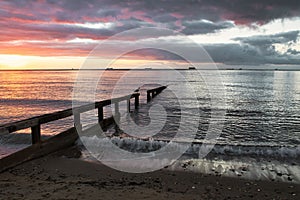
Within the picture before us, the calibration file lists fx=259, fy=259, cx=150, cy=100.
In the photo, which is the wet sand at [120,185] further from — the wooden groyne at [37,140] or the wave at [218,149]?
the wave at [218,149]

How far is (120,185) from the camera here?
5676 millimetres

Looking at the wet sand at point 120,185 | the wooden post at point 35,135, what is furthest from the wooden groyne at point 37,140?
the wet sand at point 120,185

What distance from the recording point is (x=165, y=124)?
15703 mm

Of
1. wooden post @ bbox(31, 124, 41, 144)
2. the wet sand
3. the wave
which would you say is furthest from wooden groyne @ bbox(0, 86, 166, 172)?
the wave

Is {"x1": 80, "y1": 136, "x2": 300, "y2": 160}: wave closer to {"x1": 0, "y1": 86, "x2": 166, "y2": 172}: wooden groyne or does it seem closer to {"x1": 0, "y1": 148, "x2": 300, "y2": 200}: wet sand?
{"x1": 0, "y1": 86, "x2": 166, "y2": 172}: wooden groyne

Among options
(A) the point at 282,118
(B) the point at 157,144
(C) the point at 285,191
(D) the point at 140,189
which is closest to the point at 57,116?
(B) the point at 157,144

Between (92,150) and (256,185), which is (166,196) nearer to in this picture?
(256,185)

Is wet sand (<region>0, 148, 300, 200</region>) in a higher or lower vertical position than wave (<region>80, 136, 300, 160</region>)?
higher

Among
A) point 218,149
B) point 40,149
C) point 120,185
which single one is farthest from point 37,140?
point 218,149

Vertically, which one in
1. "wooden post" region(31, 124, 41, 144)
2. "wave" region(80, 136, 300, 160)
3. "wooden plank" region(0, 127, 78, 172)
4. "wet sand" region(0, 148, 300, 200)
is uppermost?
"wooden post" region(31, 124, 41, 144)

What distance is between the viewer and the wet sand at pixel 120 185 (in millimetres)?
5125

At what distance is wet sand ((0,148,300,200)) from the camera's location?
5125 millimetres

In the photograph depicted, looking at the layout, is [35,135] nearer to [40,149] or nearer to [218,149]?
[40,149]

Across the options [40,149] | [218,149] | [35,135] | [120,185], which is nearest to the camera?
[120,185]
